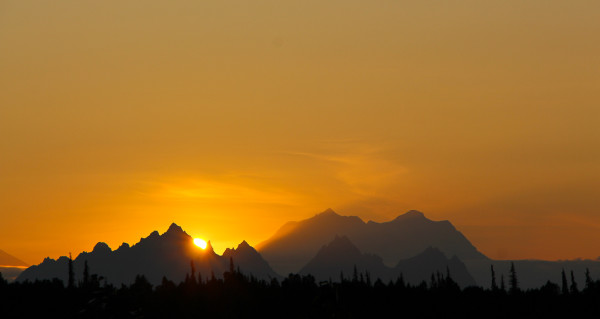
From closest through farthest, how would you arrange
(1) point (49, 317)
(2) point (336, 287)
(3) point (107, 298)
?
1. (2) point (336, 287)
2. (3) point (107, 298)
3. (1) point (49, 317)

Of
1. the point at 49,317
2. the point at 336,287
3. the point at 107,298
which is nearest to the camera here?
the point at 336,287

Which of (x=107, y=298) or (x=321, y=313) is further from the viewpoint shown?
(x=107, y=298)

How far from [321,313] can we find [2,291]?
117 m

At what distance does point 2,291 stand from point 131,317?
292ft

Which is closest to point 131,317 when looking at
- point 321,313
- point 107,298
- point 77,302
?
point 107,298

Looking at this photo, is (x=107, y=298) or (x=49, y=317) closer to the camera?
(x=107, y=298)

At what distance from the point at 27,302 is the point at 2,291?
6799 mm

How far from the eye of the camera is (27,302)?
643 ft

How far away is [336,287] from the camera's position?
9988cm

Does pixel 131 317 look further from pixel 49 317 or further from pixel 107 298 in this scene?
pixel 49 317

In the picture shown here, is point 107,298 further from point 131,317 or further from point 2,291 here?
point 2,291

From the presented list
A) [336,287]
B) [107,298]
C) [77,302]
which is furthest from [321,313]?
[77,302]

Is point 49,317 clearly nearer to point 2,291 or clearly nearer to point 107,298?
point 2,291

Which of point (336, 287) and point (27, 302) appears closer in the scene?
point (336, 287)
